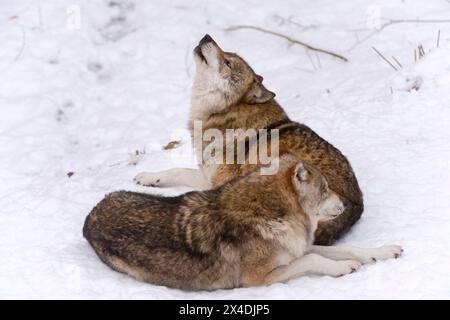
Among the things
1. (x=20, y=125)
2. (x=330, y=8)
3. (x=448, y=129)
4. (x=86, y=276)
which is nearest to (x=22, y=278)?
(x=86, y=276)

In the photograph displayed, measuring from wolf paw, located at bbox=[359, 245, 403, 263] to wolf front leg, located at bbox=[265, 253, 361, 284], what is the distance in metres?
0.11

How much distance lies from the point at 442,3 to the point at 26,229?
6.53m

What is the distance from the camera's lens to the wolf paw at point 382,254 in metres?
5.37

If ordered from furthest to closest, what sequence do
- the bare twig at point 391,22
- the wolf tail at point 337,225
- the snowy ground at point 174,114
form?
the bare twig at point 391,22, the wolf tail at point 337,225, the snowy ground at point 174,114

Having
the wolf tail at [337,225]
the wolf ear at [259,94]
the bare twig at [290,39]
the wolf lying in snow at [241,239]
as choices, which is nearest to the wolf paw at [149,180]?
the wolf ear at [259,94]

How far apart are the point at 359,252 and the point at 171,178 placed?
7.78 feet

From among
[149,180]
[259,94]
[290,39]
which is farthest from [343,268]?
[290,39]

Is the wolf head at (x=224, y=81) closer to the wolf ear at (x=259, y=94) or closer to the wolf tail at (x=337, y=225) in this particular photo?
the wolf ear at (x=259, y=94)

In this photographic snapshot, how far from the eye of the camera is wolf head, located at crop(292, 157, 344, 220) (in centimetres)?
526

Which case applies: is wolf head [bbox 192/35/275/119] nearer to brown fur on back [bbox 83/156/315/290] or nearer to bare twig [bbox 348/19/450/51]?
brown fur on back [bbox 83/156/315/290]

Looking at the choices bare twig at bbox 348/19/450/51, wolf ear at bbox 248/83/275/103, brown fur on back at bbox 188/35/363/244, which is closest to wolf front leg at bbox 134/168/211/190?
brown fur on back at bbox 188/35/363/244

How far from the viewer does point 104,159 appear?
26.6 feet

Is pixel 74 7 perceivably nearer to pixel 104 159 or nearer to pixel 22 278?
pixel 104 159

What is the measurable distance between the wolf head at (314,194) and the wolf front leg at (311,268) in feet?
1.12
